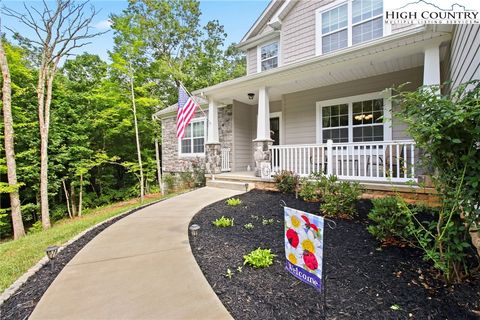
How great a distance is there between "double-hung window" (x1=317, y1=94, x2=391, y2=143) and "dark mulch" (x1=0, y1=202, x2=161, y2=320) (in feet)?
22.9

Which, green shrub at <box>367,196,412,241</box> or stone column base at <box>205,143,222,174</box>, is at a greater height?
stone column base at <box>205,143,222,174</box>

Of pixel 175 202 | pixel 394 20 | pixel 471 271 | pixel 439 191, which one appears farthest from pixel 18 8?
pixel 471 271

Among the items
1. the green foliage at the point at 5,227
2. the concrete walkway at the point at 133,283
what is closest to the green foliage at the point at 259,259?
the concrete walkway at the point at 133,283

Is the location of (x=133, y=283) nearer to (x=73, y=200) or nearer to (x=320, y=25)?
(x=320, y=25)

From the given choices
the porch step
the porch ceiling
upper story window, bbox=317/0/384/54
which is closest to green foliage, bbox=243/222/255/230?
the porch step

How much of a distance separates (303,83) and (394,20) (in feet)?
8.37

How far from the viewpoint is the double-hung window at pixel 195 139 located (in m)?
10.4

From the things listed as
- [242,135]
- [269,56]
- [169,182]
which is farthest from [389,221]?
[169,182]

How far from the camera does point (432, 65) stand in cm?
445

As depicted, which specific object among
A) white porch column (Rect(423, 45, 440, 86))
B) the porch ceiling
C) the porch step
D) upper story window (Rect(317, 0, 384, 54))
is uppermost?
upper story window (Rect(317, 0, 384, 54))

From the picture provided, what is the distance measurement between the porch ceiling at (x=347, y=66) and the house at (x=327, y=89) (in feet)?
0.07

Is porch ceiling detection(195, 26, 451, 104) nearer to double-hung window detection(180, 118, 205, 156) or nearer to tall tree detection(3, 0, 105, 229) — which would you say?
double-hung window detection(180, 118, 205, 156)

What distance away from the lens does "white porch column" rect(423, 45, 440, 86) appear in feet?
14.5

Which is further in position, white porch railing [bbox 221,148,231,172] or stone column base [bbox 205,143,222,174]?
white porch railing [bbox 221,148,231,172]
